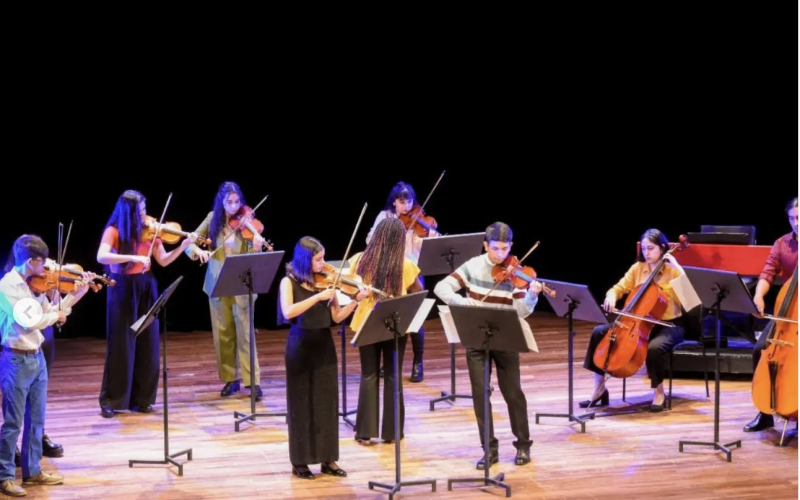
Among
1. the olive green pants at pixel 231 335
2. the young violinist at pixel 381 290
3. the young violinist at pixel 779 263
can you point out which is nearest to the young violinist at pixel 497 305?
the young violinist at pixel 381 290

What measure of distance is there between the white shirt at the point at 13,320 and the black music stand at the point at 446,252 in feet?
8.44

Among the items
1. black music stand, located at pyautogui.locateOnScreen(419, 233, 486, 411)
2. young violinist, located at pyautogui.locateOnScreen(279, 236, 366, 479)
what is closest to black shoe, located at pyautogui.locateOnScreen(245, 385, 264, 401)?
black music stand, located at pyautogui.locateOnScreen(419, 233, 486, 411)

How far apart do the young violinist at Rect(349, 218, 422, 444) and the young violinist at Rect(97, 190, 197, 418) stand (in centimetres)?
160

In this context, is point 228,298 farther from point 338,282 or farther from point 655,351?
point 655,351

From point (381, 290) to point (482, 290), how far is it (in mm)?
612

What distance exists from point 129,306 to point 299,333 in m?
1.85

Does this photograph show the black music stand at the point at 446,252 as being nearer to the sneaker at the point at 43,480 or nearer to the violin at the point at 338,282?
the violin at the point at 338,282

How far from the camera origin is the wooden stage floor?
5473 millimetres

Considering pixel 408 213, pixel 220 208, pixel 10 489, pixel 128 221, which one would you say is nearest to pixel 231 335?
pixel 220 208

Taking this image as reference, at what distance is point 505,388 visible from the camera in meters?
5.82

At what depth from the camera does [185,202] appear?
9633 mm

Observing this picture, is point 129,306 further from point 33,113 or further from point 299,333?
point 33,113

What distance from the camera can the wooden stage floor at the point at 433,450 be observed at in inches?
215

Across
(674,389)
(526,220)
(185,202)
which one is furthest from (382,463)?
(526,220)
